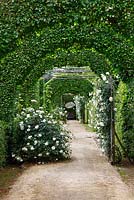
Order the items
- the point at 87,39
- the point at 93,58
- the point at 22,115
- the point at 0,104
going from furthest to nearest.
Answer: the point at 93,58 → the point at 22,115 → the point at 0,104 → the point at 87,39

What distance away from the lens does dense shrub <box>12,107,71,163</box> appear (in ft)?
49.5

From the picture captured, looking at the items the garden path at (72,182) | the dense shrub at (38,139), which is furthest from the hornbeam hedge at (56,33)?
the garden path at (72,182)

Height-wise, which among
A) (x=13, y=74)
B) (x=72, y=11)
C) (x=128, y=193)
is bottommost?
(x=128, y=193)

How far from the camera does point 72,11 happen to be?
12.3 meters

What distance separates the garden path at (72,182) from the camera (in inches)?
372

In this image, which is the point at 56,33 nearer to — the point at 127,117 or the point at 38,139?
the point at 127,117

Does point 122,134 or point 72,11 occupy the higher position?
point 72,11

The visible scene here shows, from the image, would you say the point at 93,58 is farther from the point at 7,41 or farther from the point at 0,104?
the point at 7,41

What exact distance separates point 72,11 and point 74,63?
7841 mm

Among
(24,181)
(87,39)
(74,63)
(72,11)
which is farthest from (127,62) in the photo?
(74,63)

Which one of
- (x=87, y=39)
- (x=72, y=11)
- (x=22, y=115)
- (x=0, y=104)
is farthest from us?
(x=22, y=115)

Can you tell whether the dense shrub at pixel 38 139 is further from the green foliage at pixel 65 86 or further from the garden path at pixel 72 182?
the green foliage at pixel 65 86

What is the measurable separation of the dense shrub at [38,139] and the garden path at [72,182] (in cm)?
60

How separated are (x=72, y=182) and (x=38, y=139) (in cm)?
439
